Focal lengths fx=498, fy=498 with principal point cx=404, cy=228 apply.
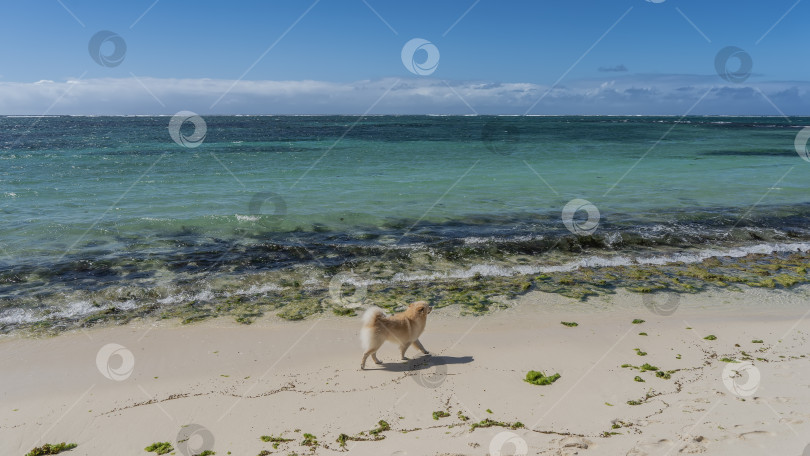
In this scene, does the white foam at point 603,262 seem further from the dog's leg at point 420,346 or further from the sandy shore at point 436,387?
the dog's leg at point 420,346

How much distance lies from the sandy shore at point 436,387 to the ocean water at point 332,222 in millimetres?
3045

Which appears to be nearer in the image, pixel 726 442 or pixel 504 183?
pixel 726 442

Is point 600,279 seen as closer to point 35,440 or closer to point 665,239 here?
point 665,239

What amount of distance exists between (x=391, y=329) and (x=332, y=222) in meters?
11.4

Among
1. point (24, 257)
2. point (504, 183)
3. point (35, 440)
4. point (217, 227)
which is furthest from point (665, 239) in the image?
point (24, 257)

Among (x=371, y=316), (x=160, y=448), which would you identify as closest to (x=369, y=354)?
(x=371, y=316)

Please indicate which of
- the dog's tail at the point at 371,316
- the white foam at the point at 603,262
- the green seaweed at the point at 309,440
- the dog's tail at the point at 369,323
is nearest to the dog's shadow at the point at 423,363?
the dog's tail at the point at 369,323

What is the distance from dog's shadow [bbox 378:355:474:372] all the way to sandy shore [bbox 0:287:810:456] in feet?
0.13

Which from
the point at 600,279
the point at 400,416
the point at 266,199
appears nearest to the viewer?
the point at 400,416

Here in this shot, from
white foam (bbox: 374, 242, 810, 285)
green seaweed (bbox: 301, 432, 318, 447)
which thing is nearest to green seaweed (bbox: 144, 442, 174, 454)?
green seaweed (bbox: 301, 432, 318, 447)

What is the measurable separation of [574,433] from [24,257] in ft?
50.6

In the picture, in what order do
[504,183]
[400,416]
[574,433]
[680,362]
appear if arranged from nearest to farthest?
[574,433], [400,416], [680,362], [504,183]

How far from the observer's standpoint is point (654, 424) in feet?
19.6

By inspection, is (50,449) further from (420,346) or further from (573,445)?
(573,445)
